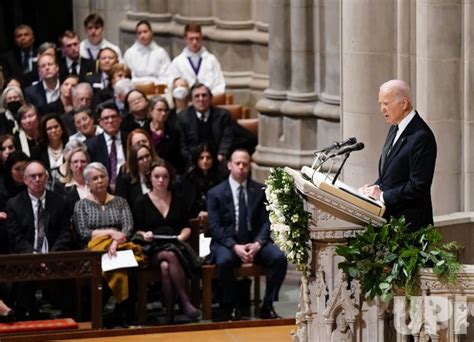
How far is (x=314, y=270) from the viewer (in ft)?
34.7

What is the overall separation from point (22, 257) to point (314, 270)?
3854 mm

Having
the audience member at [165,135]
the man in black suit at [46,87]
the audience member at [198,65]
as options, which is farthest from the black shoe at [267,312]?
the audience member at [198,65]

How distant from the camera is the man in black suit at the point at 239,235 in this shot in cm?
1444

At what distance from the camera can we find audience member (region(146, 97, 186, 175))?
54.2ft

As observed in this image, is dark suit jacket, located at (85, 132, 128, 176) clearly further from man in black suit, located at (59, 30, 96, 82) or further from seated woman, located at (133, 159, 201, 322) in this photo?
man in black suit, located at (59, 30, 96, 82)

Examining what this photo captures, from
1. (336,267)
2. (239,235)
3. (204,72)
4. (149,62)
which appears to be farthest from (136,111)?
(336,267)

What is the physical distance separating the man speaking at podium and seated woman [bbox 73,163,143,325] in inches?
151

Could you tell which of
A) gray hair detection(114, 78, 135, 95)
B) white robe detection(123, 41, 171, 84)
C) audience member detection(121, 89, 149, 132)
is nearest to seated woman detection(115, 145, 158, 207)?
audience member detection(121, 89, 149, 132)

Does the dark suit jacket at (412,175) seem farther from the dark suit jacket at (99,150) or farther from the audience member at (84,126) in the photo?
the audience member at (84,126)

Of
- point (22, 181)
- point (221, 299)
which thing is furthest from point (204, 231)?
point (22, 181)

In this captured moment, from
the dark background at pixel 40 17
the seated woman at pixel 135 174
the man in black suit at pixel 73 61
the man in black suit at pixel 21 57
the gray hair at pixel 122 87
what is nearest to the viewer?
the seated woman at pixel 135 174

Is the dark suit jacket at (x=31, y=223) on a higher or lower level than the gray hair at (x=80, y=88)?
lower

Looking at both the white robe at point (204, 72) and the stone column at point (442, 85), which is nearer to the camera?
the stone column at point (442, 85)

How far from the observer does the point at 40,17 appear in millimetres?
23188
